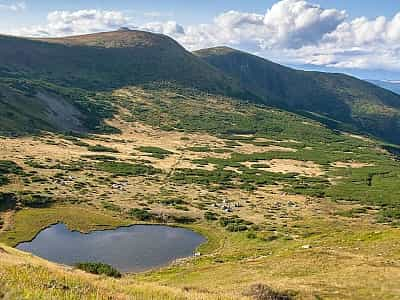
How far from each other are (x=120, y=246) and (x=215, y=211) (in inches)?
1096

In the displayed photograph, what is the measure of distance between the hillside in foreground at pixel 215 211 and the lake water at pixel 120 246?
2.58m

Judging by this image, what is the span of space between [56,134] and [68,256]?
11413 cm

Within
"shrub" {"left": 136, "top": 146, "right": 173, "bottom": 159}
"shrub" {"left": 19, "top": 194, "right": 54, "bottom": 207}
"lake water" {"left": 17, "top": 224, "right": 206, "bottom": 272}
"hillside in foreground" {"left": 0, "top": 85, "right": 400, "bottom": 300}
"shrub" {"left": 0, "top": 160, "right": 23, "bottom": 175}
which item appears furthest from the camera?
"shrub" {"left": 136, "top": 146, "right": 173, "bottom": 159}

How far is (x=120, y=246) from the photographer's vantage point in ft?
234

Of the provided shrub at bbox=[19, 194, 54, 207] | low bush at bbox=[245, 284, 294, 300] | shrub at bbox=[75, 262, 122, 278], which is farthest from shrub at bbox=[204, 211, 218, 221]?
low bush at bbox=[245, 284, 294, 300]

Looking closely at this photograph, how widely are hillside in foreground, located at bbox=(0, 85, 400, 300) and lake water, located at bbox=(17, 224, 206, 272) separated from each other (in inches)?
102

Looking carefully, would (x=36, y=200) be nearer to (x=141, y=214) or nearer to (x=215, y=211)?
(x=141, y=214)

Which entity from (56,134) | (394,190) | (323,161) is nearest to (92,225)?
(394,190)

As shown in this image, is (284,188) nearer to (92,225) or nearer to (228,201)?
(228,201)

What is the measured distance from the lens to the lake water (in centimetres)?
6486

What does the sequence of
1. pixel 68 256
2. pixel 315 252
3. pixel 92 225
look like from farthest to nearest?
pixel 92 225 < pixel 68 256 < pixel 315 252

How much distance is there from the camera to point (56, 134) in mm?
172625

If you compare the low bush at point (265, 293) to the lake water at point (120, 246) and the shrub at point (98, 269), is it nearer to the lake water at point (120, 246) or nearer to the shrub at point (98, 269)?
the shrub at point (98, 269)

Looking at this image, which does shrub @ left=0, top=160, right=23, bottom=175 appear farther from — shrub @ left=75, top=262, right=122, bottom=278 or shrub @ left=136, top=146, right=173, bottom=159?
shrub @ left=75, top=262, right=122, bottom=278
